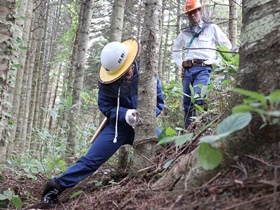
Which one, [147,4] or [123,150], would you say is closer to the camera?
[147,4]

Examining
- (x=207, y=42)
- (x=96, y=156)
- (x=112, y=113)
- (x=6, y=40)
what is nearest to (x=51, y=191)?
(x=96, y=156)

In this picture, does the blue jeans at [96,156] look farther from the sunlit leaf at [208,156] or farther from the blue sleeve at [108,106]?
the sunlit leaf at [208,156]

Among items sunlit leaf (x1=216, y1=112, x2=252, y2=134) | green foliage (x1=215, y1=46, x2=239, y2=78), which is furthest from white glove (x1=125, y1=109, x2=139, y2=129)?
sunlit leaf (x1=216, y1=112, x2=252, y2=134)

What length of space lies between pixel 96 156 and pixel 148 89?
116 cm

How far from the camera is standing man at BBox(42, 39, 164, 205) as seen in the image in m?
3.69

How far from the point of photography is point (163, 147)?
11.8 feet

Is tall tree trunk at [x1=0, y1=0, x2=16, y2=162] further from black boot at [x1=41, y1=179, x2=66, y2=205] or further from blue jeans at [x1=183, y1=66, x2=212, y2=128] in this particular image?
blue jeans at [x1=183, y1=66, x2=212, y2=128]

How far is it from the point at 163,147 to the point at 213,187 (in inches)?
76.0

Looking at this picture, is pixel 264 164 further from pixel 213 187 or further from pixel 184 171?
pixel 184 171

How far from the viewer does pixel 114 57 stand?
374cm

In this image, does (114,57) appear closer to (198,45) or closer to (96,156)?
(96,156)

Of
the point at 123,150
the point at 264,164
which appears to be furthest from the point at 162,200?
the point at 123,150

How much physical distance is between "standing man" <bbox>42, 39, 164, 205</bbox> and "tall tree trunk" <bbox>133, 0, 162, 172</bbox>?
0.53 meters

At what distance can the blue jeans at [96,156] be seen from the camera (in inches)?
146
